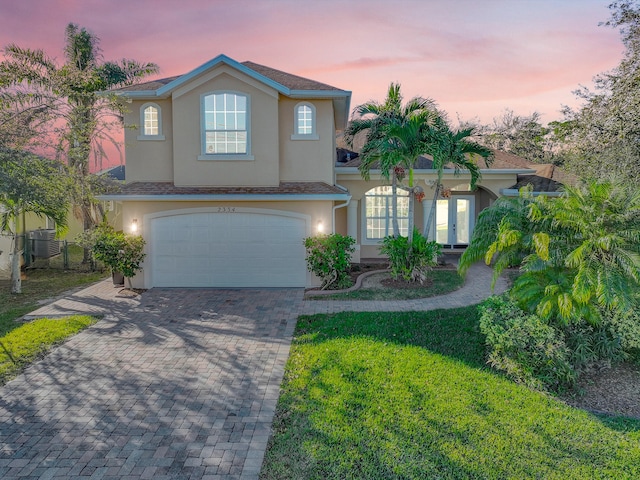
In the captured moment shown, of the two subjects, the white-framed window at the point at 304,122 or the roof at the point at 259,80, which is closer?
the roof at the point at 259,80

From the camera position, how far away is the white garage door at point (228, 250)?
42.6 feet

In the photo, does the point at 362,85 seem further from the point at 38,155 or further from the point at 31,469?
the point at 31,469

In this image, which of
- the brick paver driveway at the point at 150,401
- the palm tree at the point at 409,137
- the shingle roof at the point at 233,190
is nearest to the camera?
the brick paver driveway at the point at 150,401

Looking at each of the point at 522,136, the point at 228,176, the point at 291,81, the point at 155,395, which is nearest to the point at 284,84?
the point at 291,81

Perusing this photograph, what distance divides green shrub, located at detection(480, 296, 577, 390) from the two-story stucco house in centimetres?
673

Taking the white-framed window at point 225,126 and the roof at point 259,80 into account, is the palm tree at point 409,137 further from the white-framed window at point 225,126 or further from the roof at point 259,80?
the white-framed window at point 225,126

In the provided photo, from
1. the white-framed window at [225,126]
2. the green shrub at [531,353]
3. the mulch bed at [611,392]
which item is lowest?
the mulch bed at [611,392]

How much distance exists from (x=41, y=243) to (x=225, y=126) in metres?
9.80

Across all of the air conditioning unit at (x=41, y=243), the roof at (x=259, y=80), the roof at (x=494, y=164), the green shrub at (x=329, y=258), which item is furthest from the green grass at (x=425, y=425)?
the air conditioning unit at (x=41, y=243)

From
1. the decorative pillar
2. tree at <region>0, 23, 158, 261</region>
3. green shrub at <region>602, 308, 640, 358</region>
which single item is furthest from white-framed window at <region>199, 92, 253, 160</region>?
green shrub at <region>602, 308, 640, 358</region>

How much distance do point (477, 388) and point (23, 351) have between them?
7.87 m

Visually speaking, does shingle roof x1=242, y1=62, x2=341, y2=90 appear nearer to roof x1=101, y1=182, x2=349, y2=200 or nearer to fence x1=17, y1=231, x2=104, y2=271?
roof x1=101, y1=182, x2=349, y2=200

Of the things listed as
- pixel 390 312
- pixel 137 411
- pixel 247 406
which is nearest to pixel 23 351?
pixel 137 411

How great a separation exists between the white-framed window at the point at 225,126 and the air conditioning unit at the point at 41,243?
8738mm
